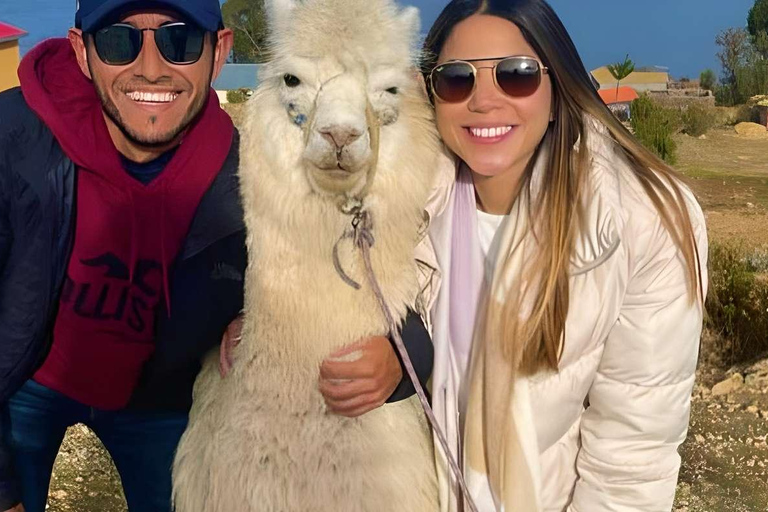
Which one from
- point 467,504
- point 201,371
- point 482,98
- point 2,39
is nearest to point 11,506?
point 201,371

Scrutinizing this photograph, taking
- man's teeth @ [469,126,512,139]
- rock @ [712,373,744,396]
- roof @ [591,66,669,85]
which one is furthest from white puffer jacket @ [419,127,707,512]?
roof @ [591,66,669,85]

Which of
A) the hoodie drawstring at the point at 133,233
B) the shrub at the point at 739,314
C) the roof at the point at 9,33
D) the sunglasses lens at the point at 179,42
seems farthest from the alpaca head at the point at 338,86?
the roof at the point at 9,33

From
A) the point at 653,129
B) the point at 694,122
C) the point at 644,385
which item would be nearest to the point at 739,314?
the point at 644,385

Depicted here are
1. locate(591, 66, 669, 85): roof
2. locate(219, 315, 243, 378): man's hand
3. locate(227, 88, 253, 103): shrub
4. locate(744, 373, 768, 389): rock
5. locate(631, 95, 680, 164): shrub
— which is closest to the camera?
locate(219, 315, 243, 378): man's hand

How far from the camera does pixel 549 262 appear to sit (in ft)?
5.85

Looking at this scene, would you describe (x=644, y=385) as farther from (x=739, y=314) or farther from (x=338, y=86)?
(x=739, y=314)

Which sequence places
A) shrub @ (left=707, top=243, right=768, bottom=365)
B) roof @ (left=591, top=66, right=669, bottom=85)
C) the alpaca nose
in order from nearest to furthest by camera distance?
1. the alpaca nose
2. shrub @ (left=707, top=243, right=768, bottom=365)
3. roof @ (left=591, top=66, right=669, bottom=85)

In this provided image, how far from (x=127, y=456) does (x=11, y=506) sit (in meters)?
0.43

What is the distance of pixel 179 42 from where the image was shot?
2.04 meters

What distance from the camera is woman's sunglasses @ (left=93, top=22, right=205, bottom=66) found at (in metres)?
1.99

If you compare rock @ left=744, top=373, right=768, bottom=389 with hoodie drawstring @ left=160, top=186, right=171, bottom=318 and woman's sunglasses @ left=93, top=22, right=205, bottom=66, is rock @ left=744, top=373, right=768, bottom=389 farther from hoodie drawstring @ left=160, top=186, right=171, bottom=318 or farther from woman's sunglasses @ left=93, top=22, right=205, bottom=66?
woman's sunglasses @ left=93, top=22, right=205, bottom=66

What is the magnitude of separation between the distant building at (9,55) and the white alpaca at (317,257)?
11316 mm

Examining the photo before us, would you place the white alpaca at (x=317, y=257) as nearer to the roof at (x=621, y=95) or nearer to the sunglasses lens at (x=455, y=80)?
the sunglasses lens at (x=455, y=80)

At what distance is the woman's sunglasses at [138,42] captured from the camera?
1.99 metres
